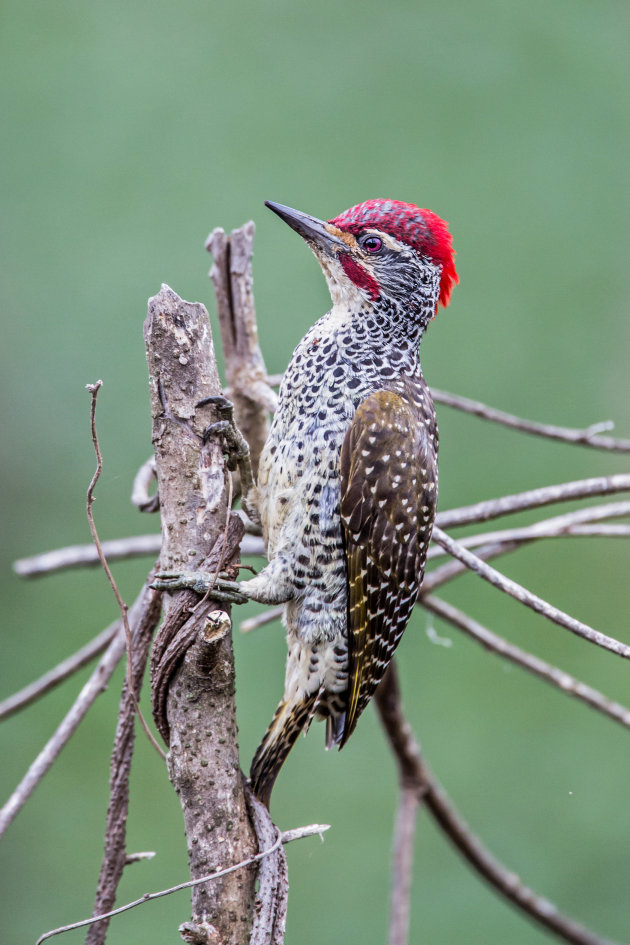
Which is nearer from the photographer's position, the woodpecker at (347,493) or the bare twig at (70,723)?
the bare twig at (70,723)

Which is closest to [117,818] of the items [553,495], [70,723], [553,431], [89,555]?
[70,723]

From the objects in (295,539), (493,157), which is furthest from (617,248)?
(295,539)

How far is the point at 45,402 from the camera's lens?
16.7ft

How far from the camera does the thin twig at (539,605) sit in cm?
163

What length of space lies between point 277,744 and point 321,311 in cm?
298

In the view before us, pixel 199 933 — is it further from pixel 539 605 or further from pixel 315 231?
pixel 315 231

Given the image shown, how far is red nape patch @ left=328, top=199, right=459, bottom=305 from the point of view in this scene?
211 cm

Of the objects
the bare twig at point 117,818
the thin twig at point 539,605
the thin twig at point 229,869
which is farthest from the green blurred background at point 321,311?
the thin twig at point 229,869

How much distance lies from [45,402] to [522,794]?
112 inches

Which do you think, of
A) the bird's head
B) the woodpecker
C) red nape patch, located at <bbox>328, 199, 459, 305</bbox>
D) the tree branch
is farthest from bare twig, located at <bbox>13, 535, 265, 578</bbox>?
red nape patch, located at <bbox>328, 199, 459, 305</bbox>

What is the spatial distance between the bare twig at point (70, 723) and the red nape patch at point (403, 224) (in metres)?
0.85

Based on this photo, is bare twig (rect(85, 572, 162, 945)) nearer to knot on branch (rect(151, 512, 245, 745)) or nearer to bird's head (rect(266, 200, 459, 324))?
knot on branch (rect(151, 512, 245, 745))

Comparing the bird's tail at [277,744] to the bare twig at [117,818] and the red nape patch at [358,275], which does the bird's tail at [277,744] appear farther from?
the red nape patch at [358,275]

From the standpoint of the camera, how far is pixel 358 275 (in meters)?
2.15
